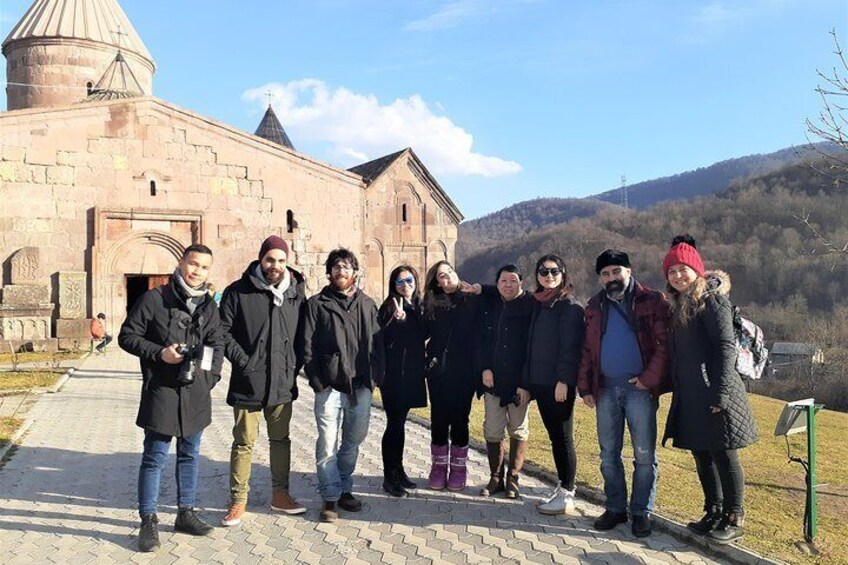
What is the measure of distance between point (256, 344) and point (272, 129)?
2375 cm

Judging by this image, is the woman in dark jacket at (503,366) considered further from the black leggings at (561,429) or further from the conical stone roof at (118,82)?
the conical stone roof at (118,82)

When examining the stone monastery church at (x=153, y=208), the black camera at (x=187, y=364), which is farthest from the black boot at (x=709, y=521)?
the stone monastery church at (x=153, y=208)

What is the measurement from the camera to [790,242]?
5906 cm

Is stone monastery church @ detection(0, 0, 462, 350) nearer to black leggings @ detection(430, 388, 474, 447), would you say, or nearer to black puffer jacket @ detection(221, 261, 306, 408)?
black leggings @ detection(430, 388, 474, 447)

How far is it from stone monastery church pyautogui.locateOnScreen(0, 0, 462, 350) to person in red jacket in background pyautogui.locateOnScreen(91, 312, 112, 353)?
1.09 feet

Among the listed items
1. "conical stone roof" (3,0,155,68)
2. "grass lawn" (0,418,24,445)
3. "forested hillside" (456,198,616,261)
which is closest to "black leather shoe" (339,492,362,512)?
"grass lawn" (0,418,24,445)

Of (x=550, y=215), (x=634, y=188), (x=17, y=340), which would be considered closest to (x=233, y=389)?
(x=17, y=340)

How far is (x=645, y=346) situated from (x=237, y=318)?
261 cm

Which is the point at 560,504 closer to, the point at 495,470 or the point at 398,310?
the point at 495,470

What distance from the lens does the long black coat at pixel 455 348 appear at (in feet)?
15.5

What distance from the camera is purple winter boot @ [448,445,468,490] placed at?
481 centimetres

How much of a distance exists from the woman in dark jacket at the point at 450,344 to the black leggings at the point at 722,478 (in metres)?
1.65

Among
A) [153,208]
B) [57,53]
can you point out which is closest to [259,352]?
[153,208]

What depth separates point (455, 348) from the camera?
15.5 ft
